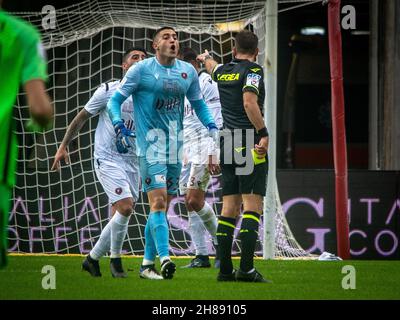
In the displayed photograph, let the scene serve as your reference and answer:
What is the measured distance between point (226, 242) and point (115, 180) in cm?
126

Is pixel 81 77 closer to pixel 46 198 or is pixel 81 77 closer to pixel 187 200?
pixel 46 198

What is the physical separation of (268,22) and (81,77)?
3.58 m

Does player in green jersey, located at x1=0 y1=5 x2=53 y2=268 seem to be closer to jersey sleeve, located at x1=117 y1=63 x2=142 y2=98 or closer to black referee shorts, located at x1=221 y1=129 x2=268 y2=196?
black referee shorts, located at x1=221 y1=129 x2=268 y2=196

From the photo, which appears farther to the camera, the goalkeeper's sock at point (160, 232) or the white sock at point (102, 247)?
the white sock at point (102, 247)

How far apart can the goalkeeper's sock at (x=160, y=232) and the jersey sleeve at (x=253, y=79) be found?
1.16m

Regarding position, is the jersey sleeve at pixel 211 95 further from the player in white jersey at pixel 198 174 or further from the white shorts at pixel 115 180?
the white shorts at pixel 115 180

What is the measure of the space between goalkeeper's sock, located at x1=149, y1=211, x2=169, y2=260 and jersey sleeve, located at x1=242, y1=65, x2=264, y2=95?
116 cm

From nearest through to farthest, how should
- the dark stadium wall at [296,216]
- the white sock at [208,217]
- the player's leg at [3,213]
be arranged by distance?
1. the player's leg at [3,213]
2. the white sock at [208,217]
3. the dark stadium wall at [296,216]

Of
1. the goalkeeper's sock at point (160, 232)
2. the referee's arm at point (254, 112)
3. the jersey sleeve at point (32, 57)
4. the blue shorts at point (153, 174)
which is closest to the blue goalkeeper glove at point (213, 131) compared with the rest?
the blue shorts at point (153, 174)

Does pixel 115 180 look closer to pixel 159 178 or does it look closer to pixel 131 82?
pixel 159 178

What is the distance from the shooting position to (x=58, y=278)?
8.33 m

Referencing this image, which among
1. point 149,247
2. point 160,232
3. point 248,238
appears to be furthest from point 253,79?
point 149,247

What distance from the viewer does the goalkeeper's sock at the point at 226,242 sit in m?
8.09

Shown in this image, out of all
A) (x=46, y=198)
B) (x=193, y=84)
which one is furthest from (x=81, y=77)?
(x=193, y=84)
